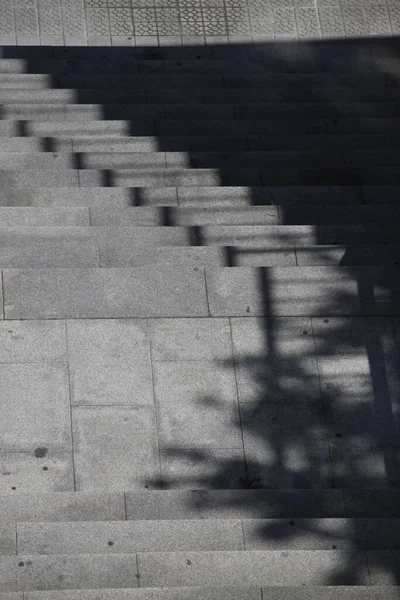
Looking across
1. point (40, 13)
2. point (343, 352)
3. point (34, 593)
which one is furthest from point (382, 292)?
point (40, 13)

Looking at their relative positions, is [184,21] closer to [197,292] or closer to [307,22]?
[307,22]

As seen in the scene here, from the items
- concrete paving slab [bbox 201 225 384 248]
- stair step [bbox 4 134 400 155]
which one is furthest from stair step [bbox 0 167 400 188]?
concrete paving slab [bbox 201 225 384 248]

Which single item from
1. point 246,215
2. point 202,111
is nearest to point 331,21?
point 202,111

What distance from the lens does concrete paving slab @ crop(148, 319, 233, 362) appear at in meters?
13.1

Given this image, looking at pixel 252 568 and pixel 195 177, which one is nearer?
pixel 252 568

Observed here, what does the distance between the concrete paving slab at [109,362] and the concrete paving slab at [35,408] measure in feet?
0.54

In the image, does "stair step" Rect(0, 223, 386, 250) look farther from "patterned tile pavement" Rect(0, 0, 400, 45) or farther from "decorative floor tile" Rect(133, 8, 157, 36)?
"decorative floor tile" Rect(133, 8, 157, 36)

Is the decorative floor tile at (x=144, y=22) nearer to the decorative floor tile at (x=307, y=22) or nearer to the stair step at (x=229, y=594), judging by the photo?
the decorative floor tile at (x=307, y=22)

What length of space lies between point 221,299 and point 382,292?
172 cm

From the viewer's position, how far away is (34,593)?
10539 mm

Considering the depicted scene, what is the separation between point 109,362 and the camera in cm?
1295

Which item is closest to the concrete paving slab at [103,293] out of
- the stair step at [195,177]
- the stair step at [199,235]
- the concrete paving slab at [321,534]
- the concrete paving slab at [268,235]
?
the stair step at [199,235]

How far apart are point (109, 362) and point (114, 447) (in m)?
0.91

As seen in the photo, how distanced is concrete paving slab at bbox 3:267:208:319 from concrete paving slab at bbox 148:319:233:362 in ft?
0.37
